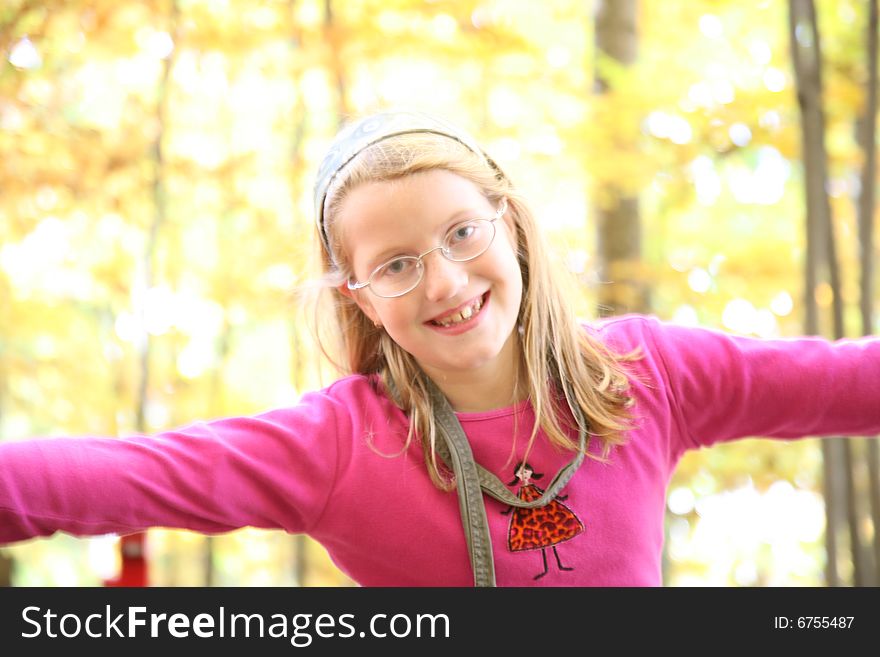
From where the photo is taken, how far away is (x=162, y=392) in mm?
6344

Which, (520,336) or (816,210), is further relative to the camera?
(816,210)

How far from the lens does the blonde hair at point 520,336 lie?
1.49 metres

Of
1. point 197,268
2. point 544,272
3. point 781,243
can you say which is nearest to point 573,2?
point 781,243

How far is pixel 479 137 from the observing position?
279cm

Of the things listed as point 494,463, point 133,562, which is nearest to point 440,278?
point 494,463

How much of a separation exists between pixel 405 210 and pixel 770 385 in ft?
2.22

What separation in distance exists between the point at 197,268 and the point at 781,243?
3.71m

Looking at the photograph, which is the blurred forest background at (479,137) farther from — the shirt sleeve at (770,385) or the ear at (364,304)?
the shirt sleeve at (770,385)

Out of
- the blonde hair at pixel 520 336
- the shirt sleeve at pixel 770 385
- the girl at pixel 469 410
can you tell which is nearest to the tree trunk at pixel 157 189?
the blonde hair at pixel 520 336

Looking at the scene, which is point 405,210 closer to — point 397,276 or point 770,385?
point 397,276

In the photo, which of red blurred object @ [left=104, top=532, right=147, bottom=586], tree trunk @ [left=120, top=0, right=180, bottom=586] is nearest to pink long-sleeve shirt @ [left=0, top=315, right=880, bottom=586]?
red blurred object @ [left=104, top=532, right=147, bottom=586]

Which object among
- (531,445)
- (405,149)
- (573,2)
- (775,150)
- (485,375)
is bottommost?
(531,445)

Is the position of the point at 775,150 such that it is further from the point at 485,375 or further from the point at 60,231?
the point at 60,231

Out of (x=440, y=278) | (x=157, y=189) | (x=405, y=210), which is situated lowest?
(x=440, y=278)
